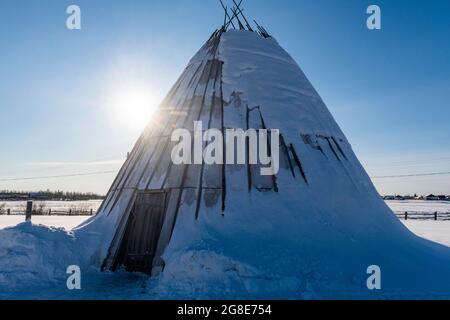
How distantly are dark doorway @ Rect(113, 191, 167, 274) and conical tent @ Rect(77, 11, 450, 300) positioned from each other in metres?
0.02

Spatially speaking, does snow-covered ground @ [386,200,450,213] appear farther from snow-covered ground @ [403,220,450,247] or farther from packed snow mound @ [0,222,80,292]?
packed snow mound @ [0,222,80,292]

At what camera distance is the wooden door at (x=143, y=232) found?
6879mm

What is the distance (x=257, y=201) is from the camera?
22.3 ft

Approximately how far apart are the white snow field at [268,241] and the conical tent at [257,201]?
0.08 feet

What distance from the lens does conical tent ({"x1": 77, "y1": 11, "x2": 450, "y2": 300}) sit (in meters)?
6.14

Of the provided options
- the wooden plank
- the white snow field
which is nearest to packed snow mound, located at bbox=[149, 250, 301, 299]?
the white snow field

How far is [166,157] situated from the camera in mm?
7629

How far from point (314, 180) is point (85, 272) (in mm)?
4674

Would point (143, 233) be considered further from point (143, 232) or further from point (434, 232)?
point (434, 232)

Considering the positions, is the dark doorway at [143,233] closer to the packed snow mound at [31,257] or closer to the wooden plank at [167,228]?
the wooden plank at [167,228]

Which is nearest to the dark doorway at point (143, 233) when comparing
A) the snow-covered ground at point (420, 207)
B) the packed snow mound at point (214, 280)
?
the packed snow mound at point (214, 280)

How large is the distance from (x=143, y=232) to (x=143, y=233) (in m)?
0.02
